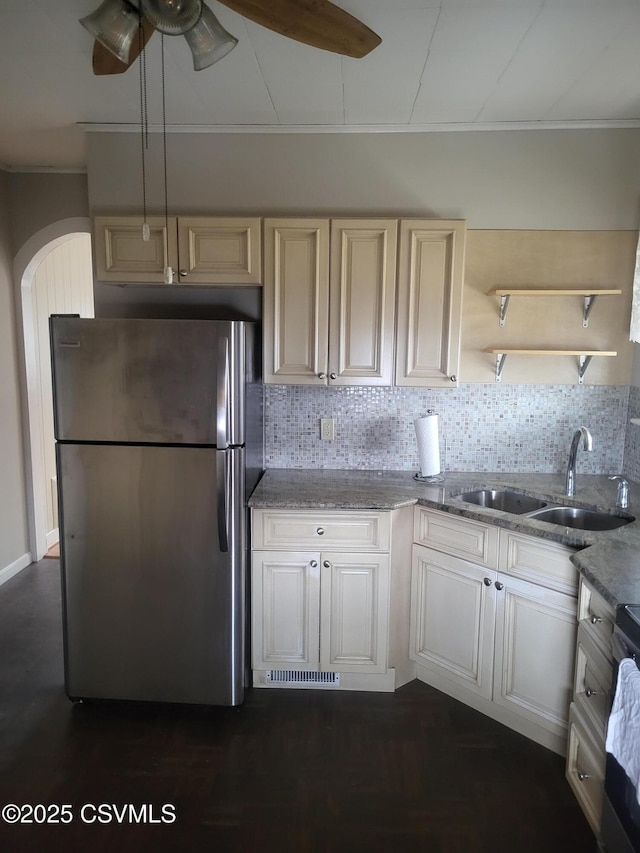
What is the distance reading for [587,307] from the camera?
279 centimetres

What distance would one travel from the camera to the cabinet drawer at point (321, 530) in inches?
97.4

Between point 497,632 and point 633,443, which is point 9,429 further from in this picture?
point 633,443

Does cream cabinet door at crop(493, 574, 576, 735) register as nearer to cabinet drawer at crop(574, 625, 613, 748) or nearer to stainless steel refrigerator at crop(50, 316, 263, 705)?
cabinet drawer at crop(574, 625, 613, 748)

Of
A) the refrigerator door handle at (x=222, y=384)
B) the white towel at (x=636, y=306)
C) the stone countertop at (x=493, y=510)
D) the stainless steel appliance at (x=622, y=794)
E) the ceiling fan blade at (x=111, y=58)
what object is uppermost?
the ceiling fan blade at (x=111, y=58)

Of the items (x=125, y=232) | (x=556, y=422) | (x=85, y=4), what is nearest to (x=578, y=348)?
(x=556, y=422)

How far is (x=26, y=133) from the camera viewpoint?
2902 mm

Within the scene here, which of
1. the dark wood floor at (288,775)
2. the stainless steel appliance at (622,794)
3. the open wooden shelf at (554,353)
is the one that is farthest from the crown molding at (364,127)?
the dark wood floor at (288,775)

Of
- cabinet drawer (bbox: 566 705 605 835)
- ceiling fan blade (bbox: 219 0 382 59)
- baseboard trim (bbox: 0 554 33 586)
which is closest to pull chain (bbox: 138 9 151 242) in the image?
ceiling fan blade (bbox: 219 0 382 59)

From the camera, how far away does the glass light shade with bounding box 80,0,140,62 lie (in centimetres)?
143

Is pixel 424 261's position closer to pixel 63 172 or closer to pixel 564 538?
pixel 564 538

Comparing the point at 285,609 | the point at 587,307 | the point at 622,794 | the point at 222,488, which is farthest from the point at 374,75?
the point at 622,794

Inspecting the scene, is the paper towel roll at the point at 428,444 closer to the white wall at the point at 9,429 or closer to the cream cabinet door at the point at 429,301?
the cream cabinet door at the point at 429,301

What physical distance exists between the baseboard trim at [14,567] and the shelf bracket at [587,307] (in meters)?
3.77

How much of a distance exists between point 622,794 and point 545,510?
1.19 meters
